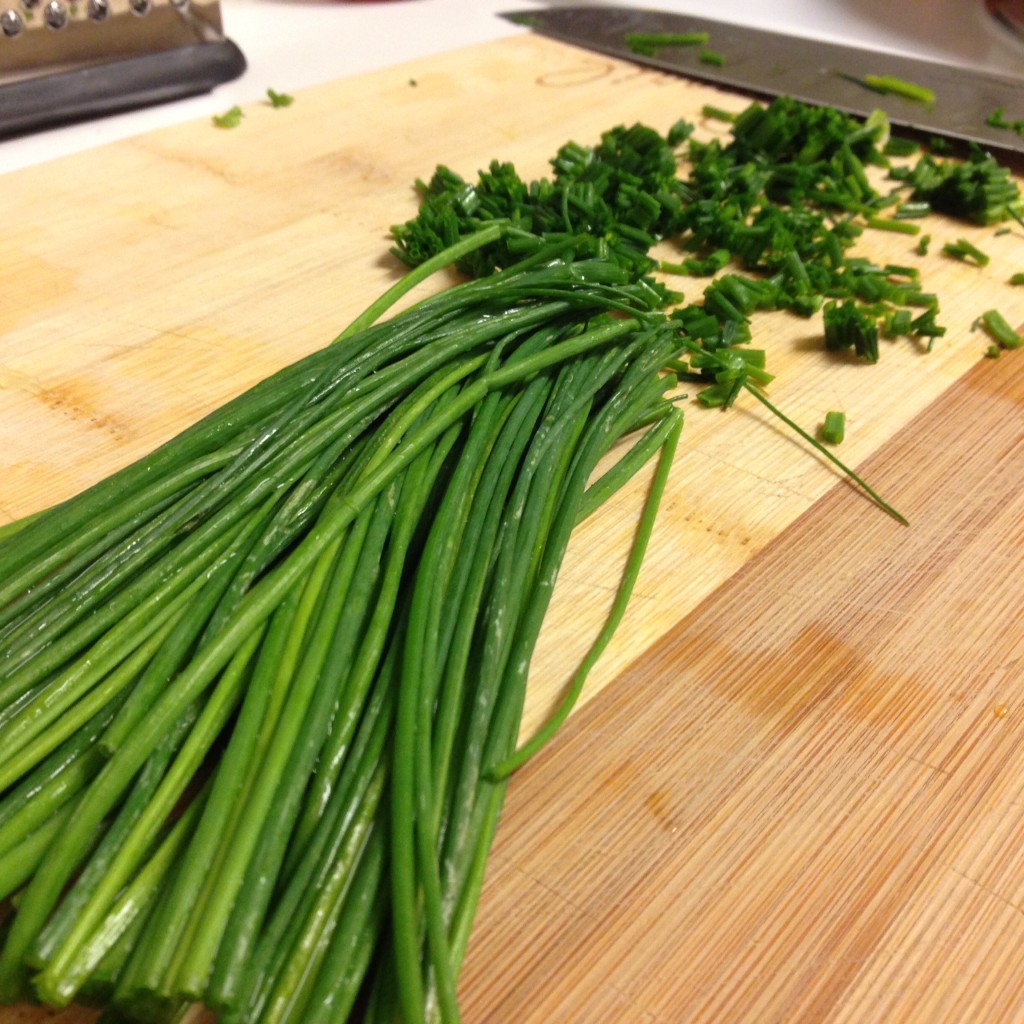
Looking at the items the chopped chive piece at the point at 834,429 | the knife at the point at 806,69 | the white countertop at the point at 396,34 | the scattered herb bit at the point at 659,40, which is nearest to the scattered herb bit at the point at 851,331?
the chopped chive piece at the point at 834,429

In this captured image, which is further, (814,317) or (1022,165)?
(1022,165)

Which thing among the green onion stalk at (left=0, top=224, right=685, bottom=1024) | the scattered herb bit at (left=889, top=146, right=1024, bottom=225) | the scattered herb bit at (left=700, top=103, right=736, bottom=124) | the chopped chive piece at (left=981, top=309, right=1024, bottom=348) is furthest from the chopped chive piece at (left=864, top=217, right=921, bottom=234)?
the green onion stalk at (left=0, top=224, right=685, bottom=1024)

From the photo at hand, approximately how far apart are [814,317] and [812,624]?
0.82 metres

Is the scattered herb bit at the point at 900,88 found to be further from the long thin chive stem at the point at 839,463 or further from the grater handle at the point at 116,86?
the grater handle at the point at 116,86

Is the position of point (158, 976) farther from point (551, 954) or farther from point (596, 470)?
point (596, 470)

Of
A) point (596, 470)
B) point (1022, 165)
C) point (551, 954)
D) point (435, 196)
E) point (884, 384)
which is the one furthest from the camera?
point (1022, 165)

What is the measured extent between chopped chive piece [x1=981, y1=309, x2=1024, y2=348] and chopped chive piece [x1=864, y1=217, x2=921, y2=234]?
0.34 meters

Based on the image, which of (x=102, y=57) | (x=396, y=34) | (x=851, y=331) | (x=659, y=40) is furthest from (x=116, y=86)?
(x=851, y=331)

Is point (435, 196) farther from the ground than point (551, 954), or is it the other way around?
point (435, 196)

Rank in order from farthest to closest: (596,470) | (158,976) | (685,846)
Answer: (596,470), (685,846), (158,976)

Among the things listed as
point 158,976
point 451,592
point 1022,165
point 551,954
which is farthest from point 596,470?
point 1022,165

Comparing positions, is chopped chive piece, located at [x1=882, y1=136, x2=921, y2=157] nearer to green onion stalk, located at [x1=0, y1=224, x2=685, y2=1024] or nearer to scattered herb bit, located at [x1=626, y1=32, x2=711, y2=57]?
scattered herb bit, located at [x1=626, y1=32, x2=711, y2=57]

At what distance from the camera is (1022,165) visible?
8.39ft

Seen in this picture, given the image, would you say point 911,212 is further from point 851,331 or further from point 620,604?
point 620,604
